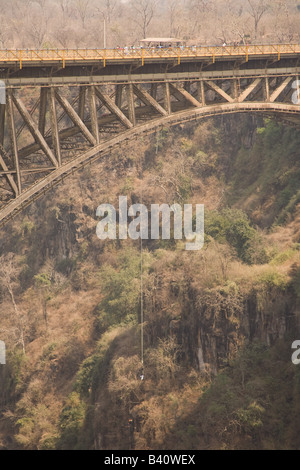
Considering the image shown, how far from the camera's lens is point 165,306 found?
46.5 meters

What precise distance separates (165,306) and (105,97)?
1581 cm

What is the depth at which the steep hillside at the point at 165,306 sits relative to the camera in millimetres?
41000

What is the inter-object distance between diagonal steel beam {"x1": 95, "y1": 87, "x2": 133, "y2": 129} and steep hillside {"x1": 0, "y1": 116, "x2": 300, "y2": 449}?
485 inches

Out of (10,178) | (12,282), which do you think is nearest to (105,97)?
(10,178)

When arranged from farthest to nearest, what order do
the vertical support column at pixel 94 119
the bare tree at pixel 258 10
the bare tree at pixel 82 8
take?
1. the bare tree at pixel 82 8
2. the bare tree at pixel 258 10
3. the vertical support column at pixel 94 119

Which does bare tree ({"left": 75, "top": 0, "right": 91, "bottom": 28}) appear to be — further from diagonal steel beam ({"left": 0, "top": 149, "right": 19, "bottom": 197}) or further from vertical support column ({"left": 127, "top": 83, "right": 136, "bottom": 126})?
diagonal steel beam ({"left": 0, "top": 149, "right": 19, "bottom": 197})

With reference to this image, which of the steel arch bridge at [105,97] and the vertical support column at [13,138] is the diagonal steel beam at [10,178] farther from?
the vertical support column at [13,138]

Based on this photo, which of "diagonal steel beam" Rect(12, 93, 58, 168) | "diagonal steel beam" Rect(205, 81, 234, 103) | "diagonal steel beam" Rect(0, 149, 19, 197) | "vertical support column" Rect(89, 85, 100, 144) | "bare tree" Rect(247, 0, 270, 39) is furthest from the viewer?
"bare tree" Rect(247, 0, 270, 39)

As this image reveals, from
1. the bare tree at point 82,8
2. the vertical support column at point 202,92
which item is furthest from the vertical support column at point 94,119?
the bare tree at point 82,8

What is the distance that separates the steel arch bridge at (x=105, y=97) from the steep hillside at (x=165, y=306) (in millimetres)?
10764

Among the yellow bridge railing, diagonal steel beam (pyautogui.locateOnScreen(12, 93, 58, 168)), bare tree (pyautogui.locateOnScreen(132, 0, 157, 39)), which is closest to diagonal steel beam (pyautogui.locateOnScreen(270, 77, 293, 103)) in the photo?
the yellow bridge railing

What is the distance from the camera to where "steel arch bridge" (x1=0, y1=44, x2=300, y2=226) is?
113ft

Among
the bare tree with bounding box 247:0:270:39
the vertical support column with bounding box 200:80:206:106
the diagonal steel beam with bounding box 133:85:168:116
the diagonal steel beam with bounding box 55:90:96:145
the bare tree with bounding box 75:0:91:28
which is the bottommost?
→ the diagonal steel beam with bounding box 55:90:96:145

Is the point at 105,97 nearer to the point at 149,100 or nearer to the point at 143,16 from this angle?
the point at 149,100
